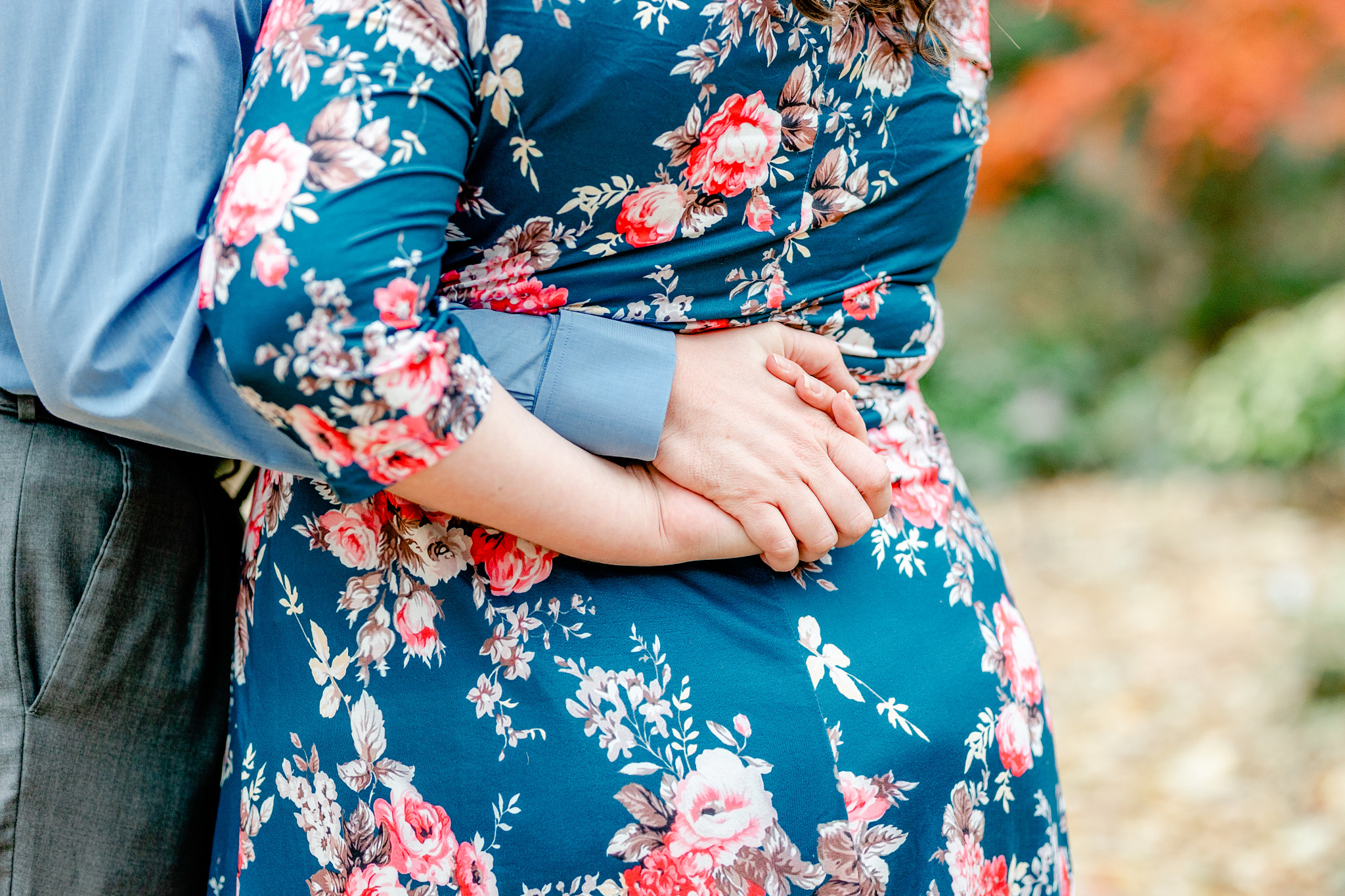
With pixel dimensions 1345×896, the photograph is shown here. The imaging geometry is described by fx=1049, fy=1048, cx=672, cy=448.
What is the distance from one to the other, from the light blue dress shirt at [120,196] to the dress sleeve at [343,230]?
8 centimetres

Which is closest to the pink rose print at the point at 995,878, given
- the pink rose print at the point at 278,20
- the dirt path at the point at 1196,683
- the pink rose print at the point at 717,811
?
the pink rose print at the point at 717,811

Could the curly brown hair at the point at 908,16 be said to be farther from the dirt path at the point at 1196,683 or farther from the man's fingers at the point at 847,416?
the dirt path at the point at 1196,683

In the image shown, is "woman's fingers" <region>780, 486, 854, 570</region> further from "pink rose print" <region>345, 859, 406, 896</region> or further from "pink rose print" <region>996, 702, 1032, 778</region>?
"pink rose print" <region>345, 859, 406, 896</region>

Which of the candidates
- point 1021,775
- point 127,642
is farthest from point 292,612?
point 1021,775

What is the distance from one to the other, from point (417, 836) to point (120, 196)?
0.58 m

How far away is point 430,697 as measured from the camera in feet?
3.02

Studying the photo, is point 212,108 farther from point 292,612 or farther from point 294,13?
point 292,612

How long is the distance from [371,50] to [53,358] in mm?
363

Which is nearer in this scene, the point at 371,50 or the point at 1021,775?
the point at 371,50

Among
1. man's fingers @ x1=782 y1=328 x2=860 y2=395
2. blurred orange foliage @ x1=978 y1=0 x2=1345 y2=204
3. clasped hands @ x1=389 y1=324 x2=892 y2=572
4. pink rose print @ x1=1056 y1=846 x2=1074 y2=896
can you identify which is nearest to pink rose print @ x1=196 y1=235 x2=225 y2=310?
clasped hands @ x1=389 y1=324 x2=892 y2=572

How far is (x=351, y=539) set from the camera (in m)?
0.97

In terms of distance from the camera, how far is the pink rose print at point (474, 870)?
897mm

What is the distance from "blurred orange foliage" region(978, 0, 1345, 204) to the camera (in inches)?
236

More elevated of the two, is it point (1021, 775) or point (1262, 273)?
point (1262, 273)
